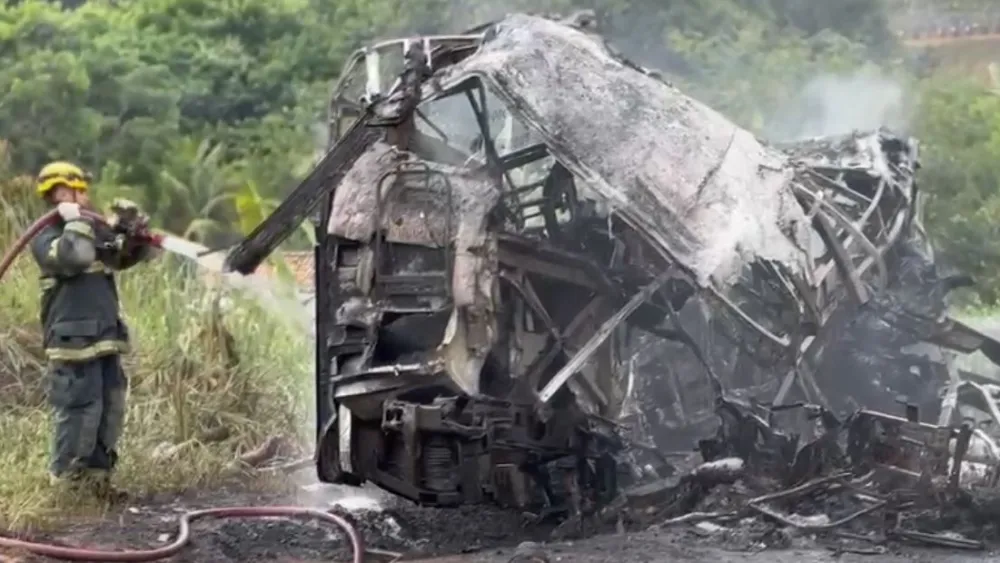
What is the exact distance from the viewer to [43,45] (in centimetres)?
1530

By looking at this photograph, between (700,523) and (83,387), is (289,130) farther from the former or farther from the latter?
(700,523)

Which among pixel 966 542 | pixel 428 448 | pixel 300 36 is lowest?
pixel 966 542

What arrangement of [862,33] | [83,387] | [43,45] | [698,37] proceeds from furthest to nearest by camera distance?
[862,33], [698,37], [43,45], [83,387]

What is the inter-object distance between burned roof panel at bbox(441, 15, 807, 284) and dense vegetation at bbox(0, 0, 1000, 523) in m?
5.39

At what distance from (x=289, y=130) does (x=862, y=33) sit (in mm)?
8578

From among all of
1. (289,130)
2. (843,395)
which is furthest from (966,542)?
(289,130)

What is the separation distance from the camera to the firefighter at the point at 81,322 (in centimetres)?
733

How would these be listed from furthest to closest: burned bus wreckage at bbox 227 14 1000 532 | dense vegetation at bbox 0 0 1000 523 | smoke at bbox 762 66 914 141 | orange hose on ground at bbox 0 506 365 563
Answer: dense vegetation at bbox 0 0 1000 523, smoke at bbox 762 66 914 141, burned bus wreckage at bbox 227 14 1000 532, orange hose on ground at bbox 0 506 365 563

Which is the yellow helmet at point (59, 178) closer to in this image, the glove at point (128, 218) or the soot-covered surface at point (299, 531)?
the glove at point (128, 218)

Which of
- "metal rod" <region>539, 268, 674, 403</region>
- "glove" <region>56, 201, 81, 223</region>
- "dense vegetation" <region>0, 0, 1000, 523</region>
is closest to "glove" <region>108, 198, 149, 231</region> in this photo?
"glove" <region>56, 201, 81, 223</region>

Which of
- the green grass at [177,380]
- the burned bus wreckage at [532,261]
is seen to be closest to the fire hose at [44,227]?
the burned bus wreckage at [532,261]

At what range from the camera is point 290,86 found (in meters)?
Result: 17.3

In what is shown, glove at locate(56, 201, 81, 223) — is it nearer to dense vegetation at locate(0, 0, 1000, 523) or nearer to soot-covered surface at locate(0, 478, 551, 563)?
soot-covered surface at locate(0, 478, 551, 563)

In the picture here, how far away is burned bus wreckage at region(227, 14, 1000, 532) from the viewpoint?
657 centimetres
